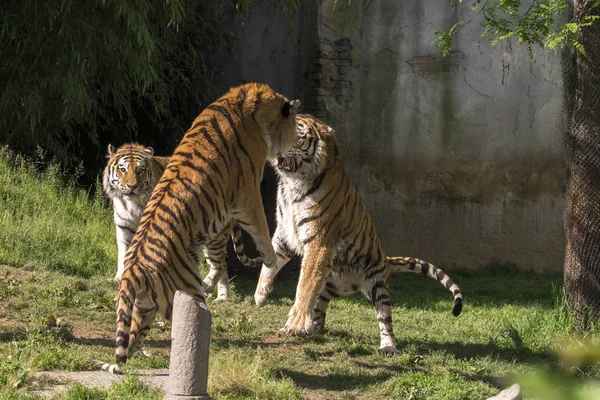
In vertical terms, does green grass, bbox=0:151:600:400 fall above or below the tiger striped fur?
below

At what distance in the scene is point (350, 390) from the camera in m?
4.94

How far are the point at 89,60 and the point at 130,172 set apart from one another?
161 cm

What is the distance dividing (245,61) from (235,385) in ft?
22.4

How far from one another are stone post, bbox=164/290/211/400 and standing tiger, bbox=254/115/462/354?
7.17 feet

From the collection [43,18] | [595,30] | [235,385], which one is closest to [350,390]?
[235,385]

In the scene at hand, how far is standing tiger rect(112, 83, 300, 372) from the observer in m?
4.73

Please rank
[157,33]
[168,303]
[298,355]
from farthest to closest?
1. [157,33]
2. [298,355]
3. [168,303]

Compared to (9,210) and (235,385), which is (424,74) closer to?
(9,210)

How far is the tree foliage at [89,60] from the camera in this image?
8.20 m

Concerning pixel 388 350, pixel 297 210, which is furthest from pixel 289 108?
pixel 388 350

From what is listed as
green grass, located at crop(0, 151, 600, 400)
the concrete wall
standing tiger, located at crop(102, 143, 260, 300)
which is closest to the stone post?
green grass, located at crop(0, 151, 600, 400)

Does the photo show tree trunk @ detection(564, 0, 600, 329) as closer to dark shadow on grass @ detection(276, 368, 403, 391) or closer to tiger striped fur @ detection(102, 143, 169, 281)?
dark shadow on grass @ detection(276, 368, 403, 391)

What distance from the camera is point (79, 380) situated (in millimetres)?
4430

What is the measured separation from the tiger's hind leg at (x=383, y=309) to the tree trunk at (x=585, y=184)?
4.46 feet
